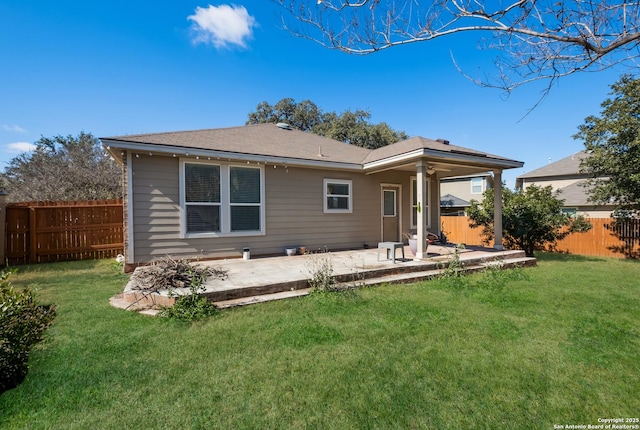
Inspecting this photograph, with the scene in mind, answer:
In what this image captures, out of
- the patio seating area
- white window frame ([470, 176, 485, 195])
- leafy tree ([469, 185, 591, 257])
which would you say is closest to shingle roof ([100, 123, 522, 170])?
leafy tree ([469, 185, 591, 257])

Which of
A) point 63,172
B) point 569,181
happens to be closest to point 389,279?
point 63,172

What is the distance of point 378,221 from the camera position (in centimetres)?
973

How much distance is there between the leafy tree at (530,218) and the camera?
31.3 feet

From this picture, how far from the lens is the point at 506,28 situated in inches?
120

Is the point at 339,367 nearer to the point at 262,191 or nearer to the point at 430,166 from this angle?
the point at 262,191

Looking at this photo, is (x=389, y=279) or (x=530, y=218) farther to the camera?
(x=530, y=218)

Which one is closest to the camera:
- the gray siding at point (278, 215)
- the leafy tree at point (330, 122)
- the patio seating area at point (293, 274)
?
the patio seating area at point (293, 274)

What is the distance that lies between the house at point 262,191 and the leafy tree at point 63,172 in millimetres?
11215

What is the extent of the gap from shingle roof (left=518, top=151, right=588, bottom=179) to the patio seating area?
17851mm

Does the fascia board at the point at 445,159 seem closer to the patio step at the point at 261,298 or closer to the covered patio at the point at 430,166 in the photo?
the covered patio at the point at 430,166

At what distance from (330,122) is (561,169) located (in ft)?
66.1

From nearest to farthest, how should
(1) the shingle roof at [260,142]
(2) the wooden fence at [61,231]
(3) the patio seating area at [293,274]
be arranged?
(3) the patio seating area at [293,274], (1) the shingle roof at [260,142], (2) the wooden fence at [61,231]

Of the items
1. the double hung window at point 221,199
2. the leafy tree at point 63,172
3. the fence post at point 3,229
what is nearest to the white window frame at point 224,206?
the double hung window at point 221,199

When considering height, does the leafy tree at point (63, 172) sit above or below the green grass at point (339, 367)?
above
